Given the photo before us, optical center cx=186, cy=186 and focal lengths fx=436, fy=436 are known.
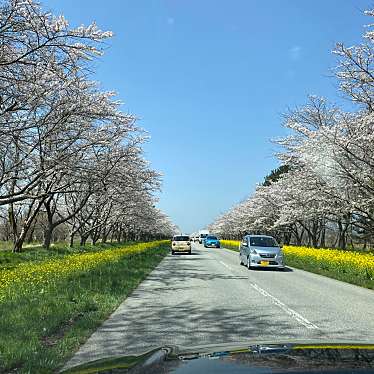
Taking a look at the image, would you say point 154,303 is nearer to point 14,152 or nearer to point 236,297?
point 236,297

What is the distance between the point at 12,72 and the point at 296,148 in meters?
20.3

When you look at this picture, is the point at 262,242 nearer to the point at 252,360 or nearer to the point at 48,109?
the point at 48,109

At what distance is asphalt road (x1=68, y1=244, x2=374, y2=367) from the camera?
696 cm

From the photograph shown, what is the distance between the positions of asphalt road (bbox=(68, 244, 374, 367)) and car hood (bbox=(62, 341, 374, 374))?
0.86 meters

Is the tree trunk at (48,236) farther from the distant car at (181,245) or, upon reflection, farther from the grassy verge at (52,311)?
the grassy verge at (52,311)

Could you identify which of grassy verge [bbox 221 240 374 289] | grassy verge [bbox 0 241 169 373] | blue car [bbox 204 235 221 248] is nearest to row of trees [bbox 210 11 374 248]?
grassy verge [bbox 221 240 374 289]

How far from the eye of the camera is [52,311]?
8805mm

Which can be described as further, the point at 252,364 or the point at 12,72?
the point at 12,72

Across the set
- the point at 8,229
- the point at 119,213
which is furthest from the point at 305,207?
the point at 8,229

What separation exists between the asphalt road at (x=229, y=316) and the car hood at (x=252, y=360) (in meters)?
0.86

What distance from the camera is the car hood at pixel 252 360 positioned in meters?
2.49

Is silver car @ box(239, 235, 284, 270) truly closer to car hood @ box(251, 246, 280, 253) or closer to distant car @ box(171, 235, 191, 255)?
car hood @ box(251, 246, 280, 253)

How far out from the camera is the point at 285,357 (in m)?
2.78

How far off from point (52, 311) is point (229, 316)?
3.66m
